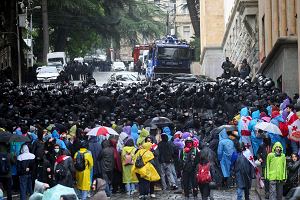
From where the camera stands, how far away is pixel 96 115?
115 feet

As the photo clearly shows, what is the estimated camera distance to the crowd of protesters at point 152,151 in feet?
86.5

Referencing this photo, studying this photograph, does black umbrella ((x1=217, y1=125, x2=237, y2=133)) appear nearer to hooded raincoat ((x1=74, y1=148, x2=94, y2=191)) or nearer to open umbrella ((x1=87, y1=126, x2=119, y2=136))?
open umbrella ((x1=87, y1=126, x2=119, y2=136))

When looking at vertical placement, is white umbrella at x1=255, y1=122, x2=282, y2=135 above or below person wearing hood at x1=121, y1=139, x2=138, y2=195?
above

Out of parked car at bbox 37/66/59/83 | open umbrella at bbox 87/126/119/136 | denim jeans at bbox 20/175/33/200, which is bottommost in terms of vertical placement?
denim jeans at bbox 20/175/33/200

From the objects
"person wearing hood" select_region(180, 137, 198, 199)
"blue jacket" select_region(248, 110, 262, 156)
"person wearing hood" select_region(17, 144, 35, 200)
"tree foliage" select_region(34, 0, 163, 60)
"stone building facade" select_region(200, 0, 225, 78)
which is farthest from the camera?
"tree foliage" select_region(34, 0, 163, 60)

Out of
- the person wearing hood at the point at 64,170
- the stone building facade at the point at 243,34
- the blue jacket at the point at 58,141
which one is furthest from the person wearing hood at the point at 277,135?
the stone building facade at the point at 243,34

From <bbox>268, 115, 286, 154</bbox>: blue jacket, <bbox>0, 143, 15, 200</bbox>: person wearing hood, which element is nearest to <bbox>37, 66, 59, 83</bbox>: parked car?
<bbox>268, 115, 286, 154</bbox>: blue jacket

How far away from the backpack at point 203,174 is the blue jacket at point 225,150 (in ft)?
7.47

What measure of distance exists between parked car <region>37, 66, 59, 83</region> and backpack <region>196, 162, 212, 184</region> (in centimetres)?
4098

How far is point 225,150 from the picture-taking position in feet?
93.7

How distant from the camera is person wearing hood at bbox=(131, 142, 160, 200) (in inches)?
1102

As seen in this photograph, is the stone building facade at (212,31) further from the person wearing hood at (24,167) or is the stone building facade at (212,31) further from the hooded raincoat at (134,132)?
the person wearing hood at (24,167)

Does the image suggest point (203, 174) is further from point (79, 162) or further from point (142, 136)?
point (142, 136)

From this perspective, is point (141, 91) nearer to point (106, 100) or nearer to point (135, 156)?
point (106, 100)
